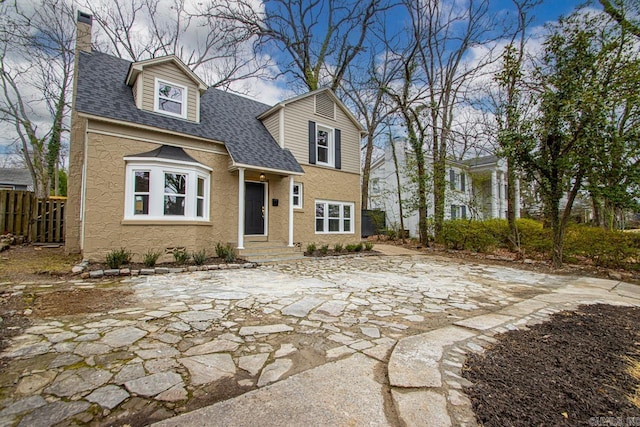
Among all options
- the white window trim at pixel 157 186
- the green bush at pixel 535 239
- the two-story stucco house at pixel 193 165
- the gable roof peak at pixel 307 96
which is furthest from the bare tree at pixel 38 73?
the green bush at pixel 535 239

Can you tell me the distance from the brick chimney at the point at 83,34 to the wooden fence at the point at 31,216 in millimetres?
5360

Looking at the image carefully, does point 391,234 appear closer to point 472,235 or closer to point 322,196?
point 472,235

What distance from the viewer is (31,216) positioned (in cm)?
1015

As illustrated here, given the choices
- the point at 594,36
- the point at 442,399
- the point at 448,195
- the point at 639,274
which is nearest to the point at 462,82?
the point at 448,195

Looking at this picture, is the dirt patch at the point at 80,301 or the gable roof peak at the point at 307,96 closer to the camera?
the dirt patch at the point at 80,301

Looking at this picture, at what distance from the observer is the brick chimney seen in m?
9.15

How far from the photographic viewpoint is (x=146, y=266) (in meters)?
6.84

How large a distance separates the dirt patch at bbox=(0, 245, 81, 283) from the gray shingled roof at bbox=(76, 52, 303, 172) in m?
3.73

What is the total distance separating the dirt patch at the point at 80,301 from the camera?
11.9 ft

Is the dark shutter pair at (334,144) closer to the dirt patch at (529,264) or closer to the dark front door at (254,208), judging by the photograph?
the dark front door at (254,208)

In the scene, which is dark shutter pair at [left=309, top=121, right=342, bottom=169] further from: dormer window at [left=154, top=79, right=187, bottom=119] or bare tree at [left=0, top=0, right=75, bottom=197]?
bare tree at [left=0, top=0, right=75, bottom=197]

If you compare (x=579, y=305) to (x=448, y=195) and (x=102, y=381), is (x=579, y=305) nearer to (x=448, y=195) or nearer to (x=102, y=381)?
(x=102, y=381)

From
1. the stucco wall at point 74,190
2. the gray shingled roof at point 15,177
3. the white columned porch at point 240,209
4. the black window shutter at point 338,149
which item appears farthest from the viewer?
the gray shingled roof at point 15,177

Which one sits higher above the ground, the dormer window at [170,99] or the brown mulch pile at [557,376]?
the dormer window at [170,99]
